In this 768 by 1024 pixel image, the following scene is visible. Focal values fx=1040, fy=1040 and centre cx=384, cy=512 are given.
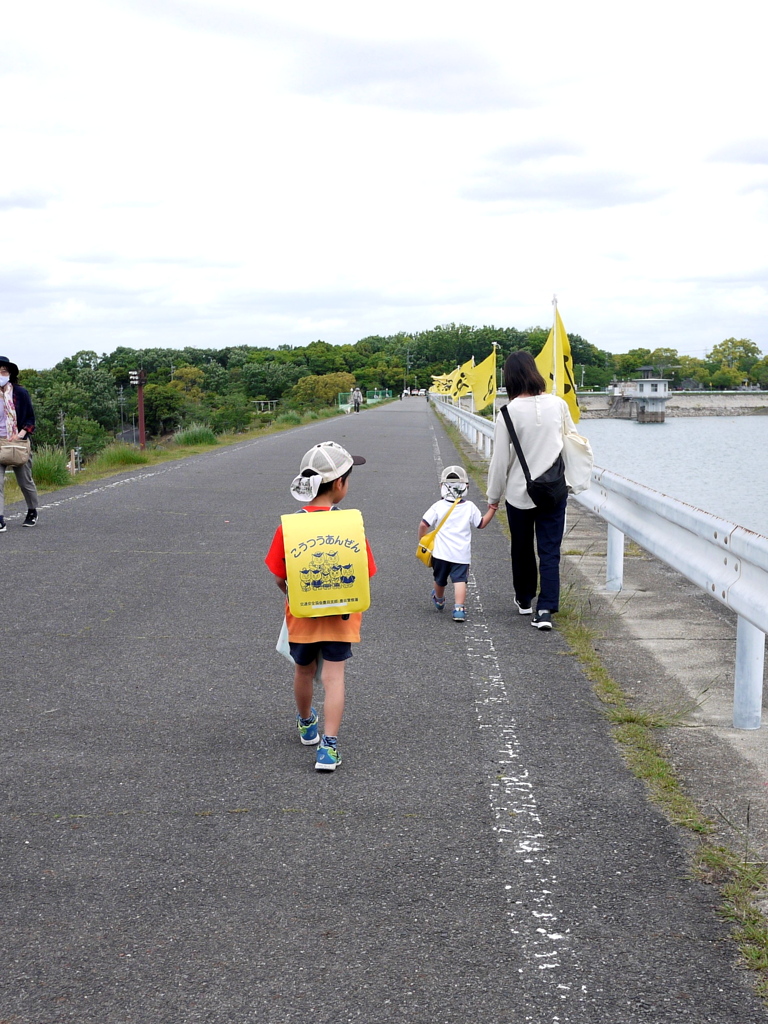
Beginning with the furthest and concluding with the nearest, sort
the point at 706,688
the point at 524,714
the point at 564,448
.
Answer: the point at 564,448 → the point at 706,688 → the point at 524,714

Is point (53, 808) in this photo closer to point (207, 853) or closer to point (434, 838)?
point (207, 853)

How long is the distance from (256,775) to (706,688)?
2445 millimetres

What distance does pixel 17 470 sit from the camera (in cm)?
1111

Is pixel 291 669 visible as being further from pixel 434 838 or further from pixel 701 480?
pixel 701 480

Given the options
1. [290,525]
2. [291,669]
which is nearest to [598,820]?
[290,525]

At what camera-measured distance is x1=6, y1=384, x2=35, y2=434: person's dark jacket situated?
36.2 feet

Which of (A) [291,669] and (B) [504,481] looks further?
(B) [504,481]

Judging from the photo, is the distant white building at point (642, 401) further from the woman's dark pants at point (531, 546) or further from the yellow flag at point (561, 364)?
the woman's dark pants at point (531, 546)

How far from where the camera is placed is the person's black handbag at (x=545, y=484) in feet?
22.6

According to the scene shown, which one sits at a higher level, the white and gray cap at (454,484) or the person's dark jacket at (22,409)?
the person's dark jacket at (22,409)

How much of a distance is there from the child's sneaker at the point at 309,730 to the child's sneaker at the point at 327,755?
10.6 inches

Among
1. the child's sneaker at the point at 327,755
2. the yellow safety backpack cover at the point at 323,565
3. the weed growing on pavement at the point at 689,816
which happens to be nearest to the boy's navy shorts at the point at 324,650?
the yellow safety backpack cover at the point at 323,565

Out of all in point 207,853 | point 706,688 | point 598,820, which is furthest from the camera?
point 706,688

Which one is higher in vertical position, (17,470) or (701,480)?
(17,470)
